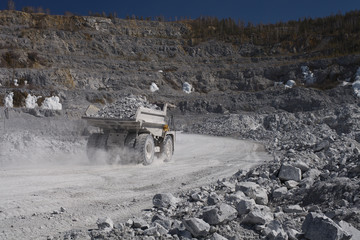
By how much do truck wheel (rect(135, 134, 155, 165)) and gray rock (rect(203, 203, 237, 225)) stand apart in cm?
567

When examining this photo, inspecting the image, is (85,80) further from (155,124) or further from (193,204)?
(193,204)

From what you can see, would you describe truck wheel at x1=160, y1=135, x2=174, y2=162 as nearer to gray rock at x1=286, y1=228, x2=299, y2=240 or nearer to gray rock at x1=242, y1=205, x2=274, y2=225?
gray rock at x1=242, y1=205, x2=274, y2=225

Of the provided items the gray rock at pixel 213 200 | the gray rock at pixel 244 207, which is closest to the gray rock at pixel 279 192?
the gray rock at pixel 213 200

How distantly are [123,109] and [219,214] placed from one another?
6545 millimetres

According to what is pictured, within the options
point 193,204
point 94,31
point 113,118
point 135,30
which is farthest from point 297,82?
point 193,204

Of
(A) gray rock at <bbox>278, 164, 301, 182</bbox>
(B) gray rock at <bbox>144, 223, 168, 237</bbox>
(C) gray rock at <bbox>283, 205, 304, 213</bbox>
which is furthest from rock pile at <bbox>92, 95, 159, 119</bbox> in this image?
(B) gray rock at <bbox>144, 223, 168, 237</bbox>

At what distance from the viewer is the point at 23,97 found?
30.6 meters

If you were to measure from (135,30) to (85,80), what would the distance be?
18488 mm

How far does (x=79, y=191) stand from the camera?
603 centimetres

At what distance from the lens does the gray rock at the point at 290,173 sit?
19.8ft

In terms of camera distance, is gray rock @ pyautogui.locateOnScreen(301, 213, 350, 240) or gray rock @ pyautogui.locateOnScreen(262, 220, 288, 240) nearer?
gray rock @ pyautogui.locateOnScreen(301, 213, 350, 240)

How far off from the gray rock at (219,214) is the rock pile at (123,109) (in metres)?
5.76

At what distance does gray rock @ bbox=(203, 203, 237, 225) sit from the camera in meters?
3.70

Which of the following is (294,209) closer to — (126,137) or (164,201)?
(164,201)
